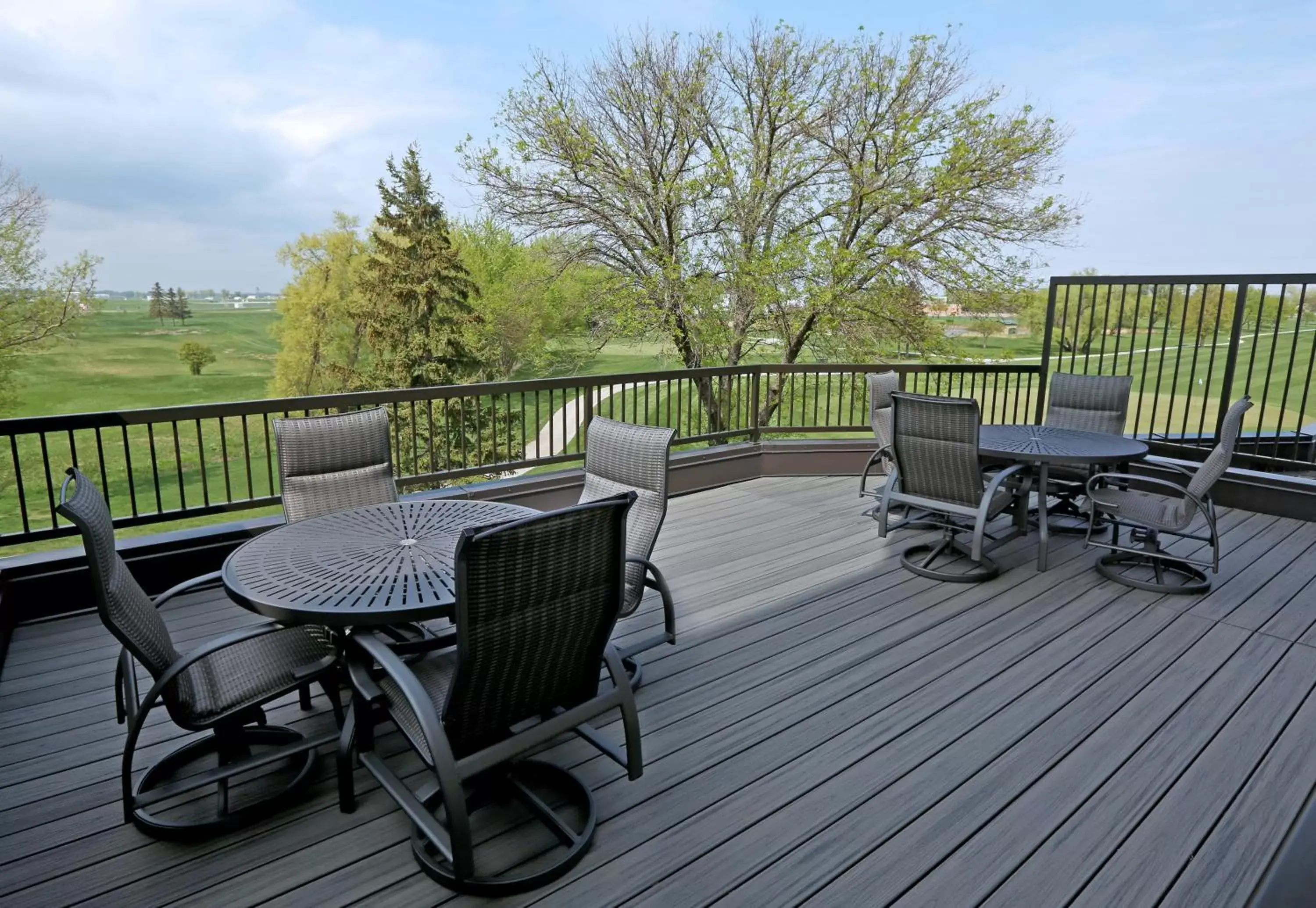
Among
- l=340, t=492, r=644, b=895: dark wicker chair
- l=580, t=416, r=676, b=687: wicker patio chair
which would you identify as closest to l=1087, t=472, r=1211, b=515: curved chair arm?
l=580, t=416, r=676, b=687: wicker patio chair

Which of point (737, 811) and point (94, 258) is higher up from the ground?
point (94, 258)

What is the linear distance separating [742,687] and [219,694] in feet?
5.88

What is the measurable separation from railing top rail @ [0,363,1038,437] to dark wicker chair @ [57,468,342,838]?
5.33ft

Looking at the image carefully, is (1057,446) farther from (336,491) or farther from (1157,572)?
(336,491)

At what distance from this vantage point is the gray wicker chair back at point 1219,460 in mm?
3557

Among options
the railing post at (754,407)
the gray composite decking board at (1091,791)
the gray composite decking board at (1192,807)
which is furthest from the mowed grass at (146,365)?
the gray composite decking board at (1192,807)

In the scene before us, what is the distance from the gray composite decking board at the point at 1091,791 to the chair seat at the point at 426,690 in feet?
4.20

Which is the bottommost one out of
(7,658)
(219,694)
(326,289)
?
(7,658)

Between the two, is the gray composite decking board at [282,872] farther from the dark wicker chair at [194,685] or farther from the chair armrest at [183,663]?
the chair armrest at [183,663]

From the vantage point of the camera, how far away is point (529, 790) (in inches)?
84.3

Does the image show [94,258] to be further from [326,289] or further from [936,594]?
[936,594]

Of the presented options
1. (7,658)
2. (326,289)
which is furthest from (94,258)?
(7,658)

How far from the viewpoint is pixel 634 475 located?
9.89 feet

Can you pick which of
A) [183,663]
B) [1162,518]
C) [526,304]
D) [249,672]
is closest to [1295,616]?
[1162,518]
